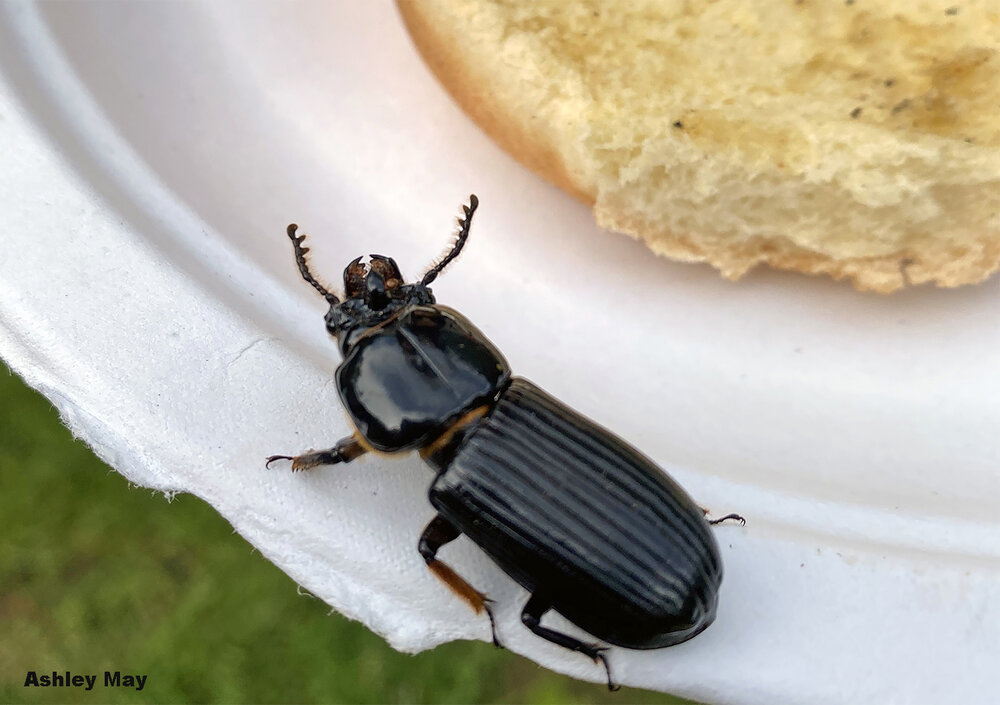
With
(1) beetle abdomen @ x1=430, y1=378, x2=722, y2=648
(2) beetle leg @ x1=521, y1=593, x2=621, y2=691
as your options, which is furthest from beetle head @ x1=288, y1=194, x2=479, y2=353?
(2) beetle leg @ x1=521, y1=593, x2=621, y2=691

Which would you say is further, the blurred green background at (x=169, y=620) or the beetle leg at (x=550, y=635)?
the blurred green background at (x=169, y=620)

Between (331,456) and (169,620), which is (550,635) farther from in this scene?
(169,620)

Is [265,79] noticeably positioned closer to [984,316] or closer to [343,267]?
[343,267]

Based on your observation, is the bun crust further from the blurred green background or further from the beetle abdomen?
the blurred green background

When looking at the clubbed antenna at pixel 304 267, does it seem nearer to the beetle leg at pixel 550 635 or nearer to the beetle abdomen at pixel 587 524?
the beetle abdomen at pixel 587 524

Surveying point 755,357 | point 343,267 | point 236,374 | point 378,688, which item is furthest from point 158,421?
point 378,688

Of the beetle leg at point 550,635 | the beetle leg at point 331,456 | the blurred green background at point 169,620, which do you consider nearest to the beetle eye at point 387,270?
the beetle leg at point 331,456
